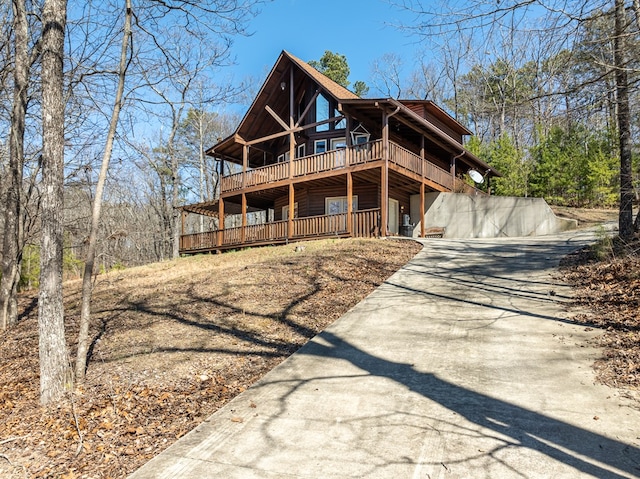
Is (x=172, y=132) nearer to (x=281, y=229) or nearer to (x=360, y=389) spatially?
(x=281, y=229)

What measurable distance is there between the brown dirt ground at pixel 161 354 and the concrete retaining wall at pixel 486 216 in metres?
8.89

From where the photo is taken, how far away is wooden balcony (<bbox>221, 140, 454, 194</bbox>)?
1652 centimetres

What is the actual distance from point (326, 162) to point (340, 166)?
0.82 m

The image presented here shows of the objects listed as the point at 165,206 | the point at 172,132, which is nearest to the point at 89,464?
the point at 172,132

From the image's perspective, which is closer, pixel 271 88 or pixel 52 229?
pixel 52 229

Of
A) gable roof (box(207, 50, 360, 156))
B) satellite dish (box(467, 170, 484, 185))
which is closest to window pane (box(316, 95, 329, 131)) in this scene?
gable roof (box(207, 50, 360, 156))

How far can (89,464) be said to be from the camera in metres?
3.54

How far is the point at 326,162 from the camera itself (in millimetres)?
17766

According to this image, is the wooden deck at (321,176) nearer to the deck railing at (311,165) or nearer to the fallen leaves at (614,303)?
the deck railing at (311,165)

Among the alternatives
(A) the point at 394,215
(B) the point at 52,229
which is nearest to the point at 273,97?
(A) the point at 394,215

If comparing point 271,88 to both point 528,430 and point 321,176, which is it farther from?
point 528,430

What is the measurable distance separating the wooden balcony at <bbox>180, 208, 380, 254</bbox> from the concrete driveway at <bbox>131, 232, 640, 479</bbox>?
8950 millimetres

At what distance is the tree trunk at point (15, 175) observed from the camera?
344 inches

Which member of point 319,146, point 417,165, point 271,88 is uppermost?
point 271,88
